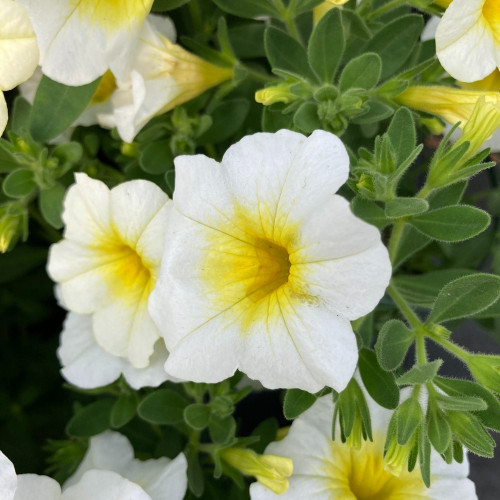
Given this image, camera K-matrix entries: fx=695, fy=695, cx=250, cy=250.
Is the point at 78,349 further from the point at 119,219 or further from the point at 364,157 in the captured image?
the point at 364,157

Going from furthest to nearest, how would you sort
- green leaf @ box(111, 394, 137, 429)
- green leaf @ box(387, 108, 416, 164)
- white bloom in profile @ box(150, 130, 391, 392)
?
green leaf @ box(111, 394, 137, 429)
green leaf @ box(387, 108, 416, 164)
white bloom in profile @ box(150, 130, 391, 392)

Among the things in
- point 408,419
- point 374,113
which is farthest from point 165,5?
point 408,419

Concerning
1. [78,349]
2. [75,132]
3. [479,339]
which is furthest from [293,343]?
[479,339]

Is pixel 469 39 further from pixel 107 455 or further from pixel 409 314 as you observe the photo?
pixel 107 455

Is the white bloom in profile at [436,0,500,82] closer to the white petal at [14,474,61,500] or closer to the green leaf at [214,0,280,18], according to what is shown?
the green leaf at [214,0,280,18]

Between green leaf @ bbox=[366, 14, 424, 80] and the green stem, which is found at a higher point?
green leaf @ bbox=[366, 14, 424, 80]

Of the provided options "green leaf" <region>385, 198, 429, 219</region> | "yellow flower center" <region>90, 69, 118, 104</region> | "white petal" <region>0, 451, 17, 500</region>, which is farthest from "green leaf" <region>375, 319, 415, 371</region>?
"yellow flower center" <region>90, 69, 118, 104</region>
